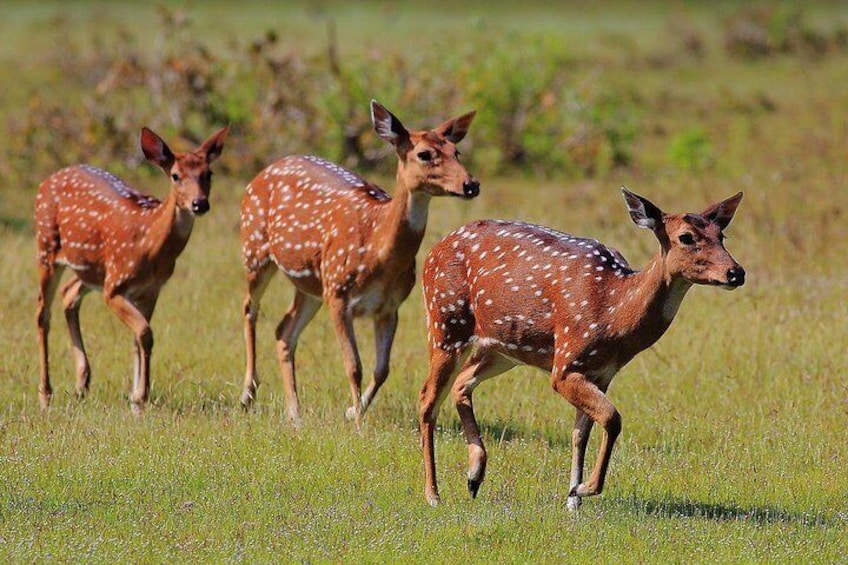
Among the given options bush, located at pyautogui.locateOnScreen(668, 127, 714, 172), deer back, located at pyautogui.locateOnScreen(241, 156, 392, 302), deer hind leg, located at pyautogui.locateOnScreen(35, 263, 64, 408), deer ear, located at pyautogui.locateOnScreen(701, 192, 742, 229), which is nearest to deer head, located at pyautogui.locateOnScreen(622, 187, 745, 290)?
deer ear, located at pyautogui.locateOnScreen(701, 192, 742, 229)

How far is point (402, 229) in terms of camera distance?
10.2 meters

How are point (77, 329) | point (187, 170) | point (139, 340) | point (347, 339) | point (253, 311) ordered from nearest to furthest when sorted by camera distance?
point (347, 339)
point (139, 340)
point (187, 170)
point (77, 329)
point (253, 311)

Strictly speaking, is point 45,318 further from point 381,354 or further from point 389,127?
point 389,127

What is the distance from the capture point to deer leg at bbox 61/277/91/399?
11031 mm

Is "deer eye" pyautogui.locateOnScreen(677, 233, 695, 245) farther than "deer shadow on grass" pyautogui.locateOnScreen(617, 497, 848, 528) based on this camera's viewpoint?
No

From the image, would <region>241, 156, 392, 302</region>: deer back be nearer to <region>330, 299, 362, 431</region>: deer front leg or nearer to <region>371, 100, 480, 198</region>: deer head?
<region>330, 299, 362, 431</region>: deer front leg

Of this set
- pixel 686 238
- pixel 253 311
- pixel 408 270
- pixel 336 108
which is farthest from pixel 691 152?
pixel 686 238

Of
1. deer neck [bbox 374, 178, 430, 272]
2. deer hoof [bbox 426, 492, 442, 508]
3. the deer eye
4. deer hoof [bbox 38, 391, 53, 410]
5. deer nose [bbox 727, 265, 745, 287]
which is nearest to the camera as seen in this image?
deer nose [bbox 727, 265, 745, 287]

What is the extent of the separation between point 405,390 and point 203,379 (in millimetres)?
1420

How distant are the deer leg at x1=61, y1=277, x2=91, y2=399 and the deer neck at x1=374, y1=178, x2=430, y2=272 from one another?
7.53 ft

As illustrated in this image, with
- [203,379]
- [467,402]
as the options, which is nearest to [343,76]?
[203,379]

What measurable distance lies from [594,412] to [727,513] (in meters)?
0.97

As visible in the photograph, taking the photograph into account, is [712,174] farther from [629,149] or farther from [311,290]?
[311,290]

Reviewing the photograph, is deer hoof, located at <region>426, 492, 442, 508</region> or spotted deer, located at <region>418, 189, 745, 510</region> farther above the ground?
spotted deer, located at <region>418, 189, 745, 510</region>
